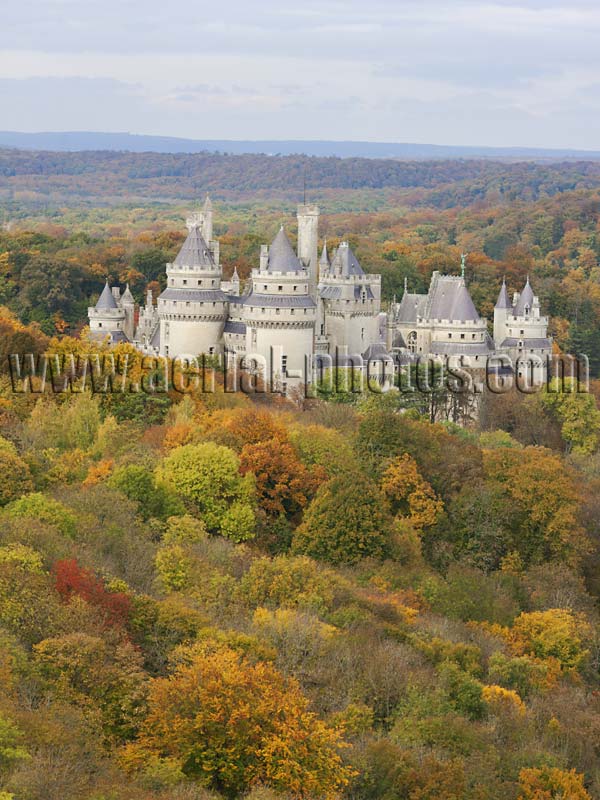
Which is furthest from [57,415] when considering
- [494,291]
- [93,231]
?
[93,231]

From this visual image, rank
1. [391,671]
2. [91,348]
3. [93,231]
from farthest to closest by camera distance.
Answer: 1. [93,231]
2. [91,348]
3. [391,671]

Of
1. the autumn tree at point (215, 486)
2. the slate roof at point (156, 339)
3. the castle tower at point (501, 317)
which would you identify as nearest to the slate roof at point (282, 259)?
the slate roof at point (156, 339)

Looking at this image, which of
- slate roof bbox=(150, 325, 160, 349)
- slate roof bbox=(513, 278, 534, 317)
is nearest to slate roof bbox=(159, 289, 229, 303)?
slate roof bbox=(150, 325, 160, 349)

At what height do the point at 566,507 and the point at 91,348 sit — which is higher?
the point at 91,348

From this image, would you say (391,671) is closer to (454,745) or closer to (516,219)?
(454,745)

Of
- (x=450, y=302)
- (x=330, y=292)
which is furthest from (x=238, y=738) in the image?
(x=450, y=302)
